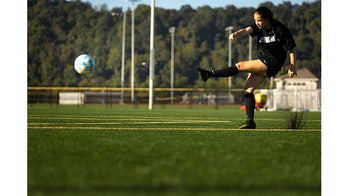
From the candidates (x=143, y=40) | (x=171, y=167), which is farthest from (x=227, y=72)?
(x=143, y=40)

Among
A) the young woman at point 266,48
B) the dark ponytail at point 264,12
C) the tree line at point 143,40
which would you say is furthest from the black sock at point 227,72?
the tree line at point 143,40

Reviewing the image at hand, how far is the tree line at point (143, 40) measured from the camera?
2376 inches

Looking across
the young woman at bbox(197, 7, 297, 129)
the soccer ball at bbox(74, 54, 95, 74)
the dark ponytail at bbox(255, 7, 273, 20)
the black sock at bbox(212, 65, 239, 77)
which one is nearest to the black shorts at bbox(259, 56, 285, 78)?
the young woman at bbox(197, 7, 297, 129)

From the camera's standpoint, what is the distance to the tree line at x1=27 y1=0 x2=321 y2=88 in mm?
60344

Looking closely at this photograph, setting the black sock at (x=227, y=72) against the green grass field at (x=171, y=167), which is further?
the black sock at (x=227, y=72)

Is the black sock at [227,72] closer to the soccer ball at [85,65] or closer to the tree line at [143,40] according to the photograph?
the soccer ball at [85,65]

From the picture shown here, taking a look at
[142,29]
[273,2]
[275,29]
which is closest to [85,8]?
[142,29]

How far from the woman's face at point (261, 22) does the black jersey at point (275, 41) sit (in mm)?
51

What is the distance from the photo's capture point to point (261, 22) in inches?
300

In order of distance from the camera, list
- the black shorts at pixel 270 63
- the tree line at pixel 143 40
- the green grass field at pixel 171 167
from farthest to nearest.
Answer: the tree line at pixel 143 40
the black shorts at pixel 270 63
the green grass field at pixel 171 167

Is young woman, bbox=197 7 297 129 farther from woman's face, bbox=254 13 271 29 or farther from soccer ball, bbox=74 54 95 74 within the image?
soccer ball, bbox=74 54 95 74

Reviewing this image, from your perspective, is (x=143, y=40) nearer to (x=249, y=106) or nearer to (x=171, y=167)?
(x=249, y=106)

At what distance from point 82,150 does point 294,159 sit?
1.53 m

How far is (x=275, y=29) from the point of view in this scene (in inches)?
298
